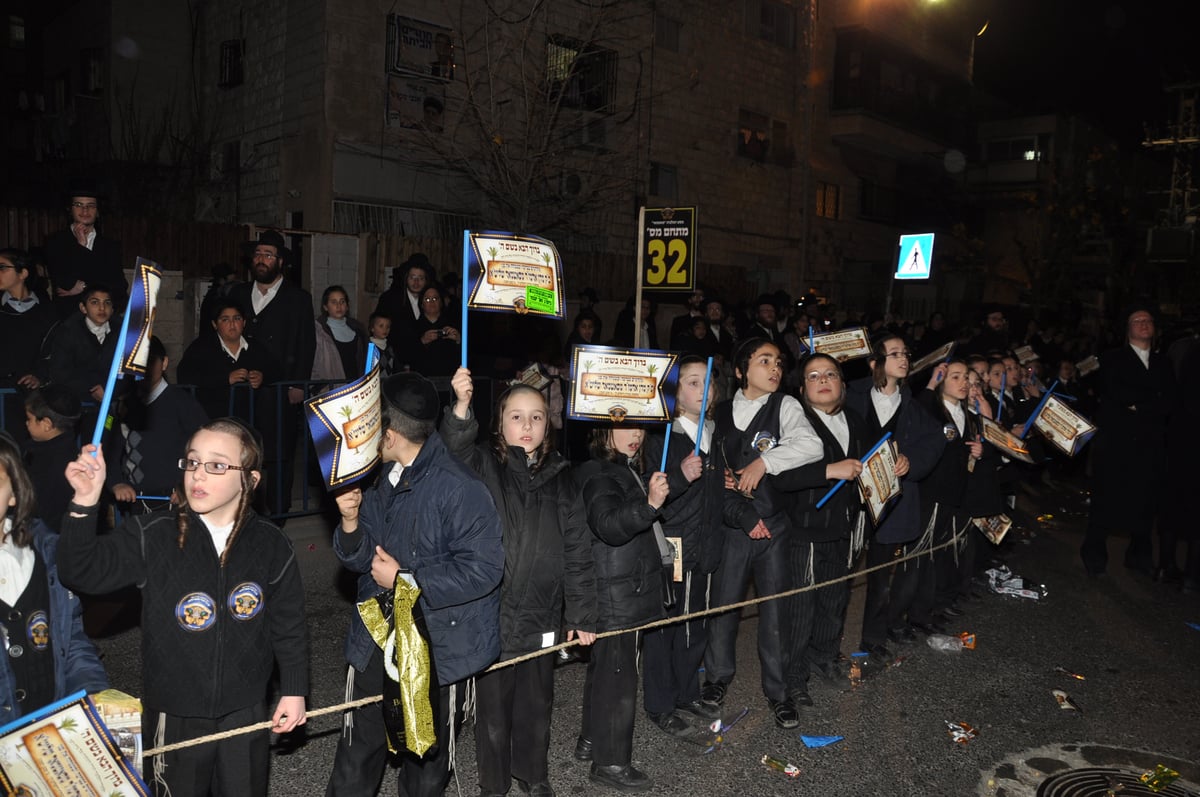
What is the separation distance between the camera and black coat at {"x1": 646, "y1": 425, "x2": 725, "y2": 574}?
516 centimetres

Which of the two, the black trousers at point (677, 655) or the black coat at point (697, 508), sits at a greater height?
the black coat at point (697, 508)

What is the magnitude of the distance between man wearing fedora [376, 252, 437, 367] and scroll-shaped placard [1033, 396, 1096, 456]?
19.2 feet

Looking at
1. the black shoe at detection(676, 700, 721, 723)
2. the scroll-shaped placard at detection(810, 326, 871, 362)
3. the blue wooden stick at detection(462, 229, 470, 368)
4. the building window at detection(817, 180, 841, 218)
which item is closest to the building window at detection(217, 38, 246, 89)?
the building window at detection(817, 180, 841, 218)

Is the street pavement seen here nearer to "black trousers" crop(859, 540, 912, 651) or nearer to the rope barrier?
"black trousers" crop(859, 540, 912, 651)

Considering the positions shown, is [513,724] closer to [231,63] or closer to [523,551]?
[523,551]

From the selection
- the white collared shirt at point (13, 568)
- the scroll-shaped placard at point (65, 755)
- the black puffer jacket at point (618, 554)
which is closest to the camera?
the scroll-shaped placard at point (65, 755)

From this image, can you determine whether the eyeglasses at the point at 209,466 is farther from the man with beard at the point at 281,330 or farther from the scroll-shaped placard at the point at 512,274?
the man with beard at the point at 281,330

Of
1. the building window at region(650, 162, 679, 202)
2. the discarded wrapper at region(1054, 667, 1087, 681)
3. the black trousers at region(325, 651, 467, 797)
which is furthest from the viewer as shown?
the building window at region(650, 162, 679, 202)

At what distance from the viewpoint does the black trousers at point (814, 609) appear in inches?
223

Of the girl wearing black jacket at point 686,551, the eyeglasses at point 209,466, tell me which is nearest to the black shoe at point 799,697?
the girl wearing black jacket at point 686,551

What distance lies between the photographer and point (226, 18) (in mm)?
20578

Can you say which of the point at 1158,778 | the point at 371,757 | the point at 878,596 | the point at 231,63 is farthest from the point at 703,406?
the point at 231,63

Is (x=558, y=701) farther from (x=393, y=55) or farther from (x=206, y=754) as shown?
(x=393, y=55)

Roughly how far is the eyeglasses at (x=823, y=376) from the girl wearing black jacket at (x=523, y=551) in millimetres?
2047
